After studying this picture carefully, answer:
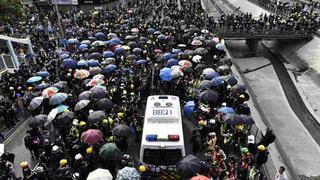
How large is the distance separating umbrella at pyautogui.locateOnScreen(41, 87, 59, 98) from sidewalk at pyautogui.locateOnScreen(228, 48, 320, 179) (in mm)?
11086

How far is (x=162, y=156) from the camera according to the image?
39.0ft

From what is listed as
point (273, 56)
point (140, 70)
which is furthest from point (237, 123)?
point (273, 56)

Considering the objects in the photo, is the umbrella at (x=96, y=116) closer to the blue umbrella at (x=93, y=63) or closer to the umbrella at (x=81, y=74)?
the umbrella at (x=81, y=74)

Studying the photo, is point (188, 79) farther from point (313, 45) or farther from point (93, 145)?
point (313, 45)

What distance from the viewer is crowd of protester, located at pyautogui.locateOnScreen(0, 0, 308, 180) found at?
41.2 ft

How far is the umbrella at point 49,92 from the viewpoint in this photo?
55.3 feet

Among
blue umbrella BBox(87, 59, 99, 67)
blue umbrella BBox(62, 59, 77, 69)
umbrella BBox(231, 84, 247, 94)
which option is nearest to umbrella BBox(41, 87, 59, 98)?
blue umbrella BBox(87, 59, 99, 67)

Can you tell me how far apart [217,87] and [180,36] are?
1050cm

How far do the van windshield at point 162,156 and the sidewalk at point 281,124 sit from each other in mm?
5756

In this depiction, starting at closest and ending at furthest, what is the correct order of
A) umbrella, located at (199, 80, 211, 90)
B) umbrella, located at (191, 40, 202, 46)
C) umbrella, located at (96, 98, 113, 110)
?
umbrella, located at (96, 98, 113, 110), umbrella, located at (199, 80, 211, 90), umbrella, located at (191, 40, 202, 46)

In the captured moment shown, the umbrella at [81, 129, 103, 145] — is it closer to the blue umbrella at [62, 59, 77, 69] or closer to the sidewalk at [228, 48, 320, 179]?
the sidewalk at [228, 48, 320, 179]

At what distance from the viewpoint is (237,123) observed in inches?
553

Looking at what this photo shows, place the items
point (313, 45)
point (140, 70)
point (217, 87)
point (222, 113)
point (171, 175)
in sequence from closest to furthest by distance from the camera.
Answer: point (171, 175), point (222, 113), point (217, 87), point (140, 70), point (313, 45)

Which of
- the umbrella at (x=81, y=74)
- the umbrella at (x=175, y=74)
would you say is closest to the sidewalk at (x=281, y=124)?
the umbrella at (x=175, y=74)
